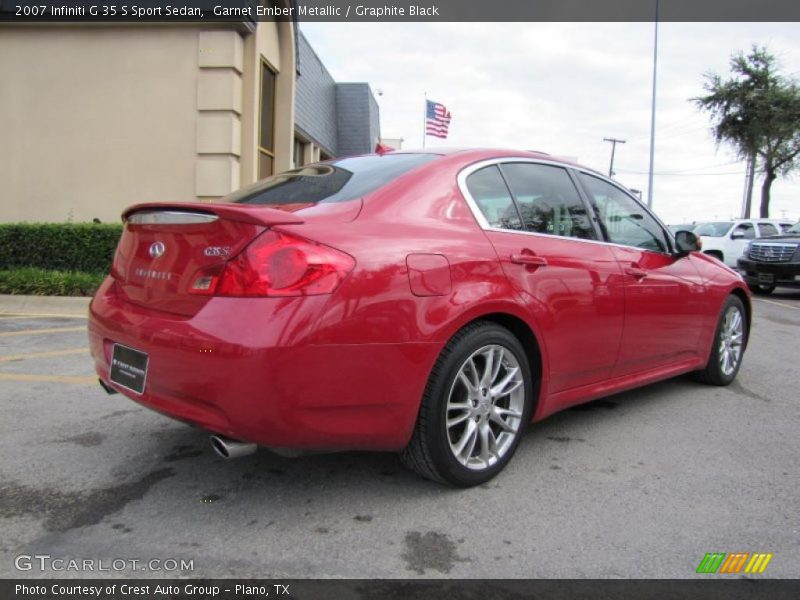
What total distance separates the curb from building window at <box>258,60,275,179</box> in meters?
4.63

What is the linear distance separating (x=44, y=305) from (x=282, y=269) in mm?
7316

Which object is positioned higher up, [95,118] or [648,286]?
[95,118]

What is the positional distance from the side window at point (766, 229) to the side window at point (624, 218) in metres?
Answer: 14.8

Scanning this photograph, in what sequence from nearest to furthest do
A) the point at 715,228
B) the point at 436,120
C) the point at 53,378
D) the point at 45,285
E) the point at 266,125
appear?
the point at 53,378 → the point at 45,285 → the point at 266,125 → the point at 715,228 → the point at 436,120

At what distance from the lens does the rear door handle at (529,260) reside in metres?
2.99

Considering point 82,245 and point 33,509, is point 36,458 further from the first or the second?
point 82,245

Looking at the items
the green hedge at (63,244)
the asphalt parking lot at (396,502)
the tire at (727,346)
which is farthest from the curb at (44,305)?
the tire at (727,346)

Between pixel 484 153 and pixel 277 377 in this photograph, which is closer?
pixel 277 377

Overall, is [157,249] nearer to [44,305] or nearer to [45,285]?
[44,305]

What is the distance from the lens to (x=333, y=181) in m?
3.03

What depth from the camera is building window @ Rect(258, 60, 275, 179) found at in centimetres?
1206

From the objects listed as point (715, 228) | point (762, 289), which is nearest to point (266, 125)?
point (762, 289)

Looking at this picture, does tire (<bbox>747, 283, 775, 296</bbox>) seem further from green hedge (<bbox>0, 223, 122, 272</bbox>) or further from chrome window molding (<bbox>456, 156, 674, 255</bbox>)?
green hedge (<bbox>0, 223, 122, 272</bbox>)

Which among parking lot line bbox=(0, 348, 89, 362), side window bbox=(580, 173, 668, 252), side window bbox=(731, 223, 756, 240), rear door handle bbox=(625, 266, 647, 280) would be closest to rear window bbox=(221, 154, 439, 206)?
side window bbox=(580, 173, 668, 252)
